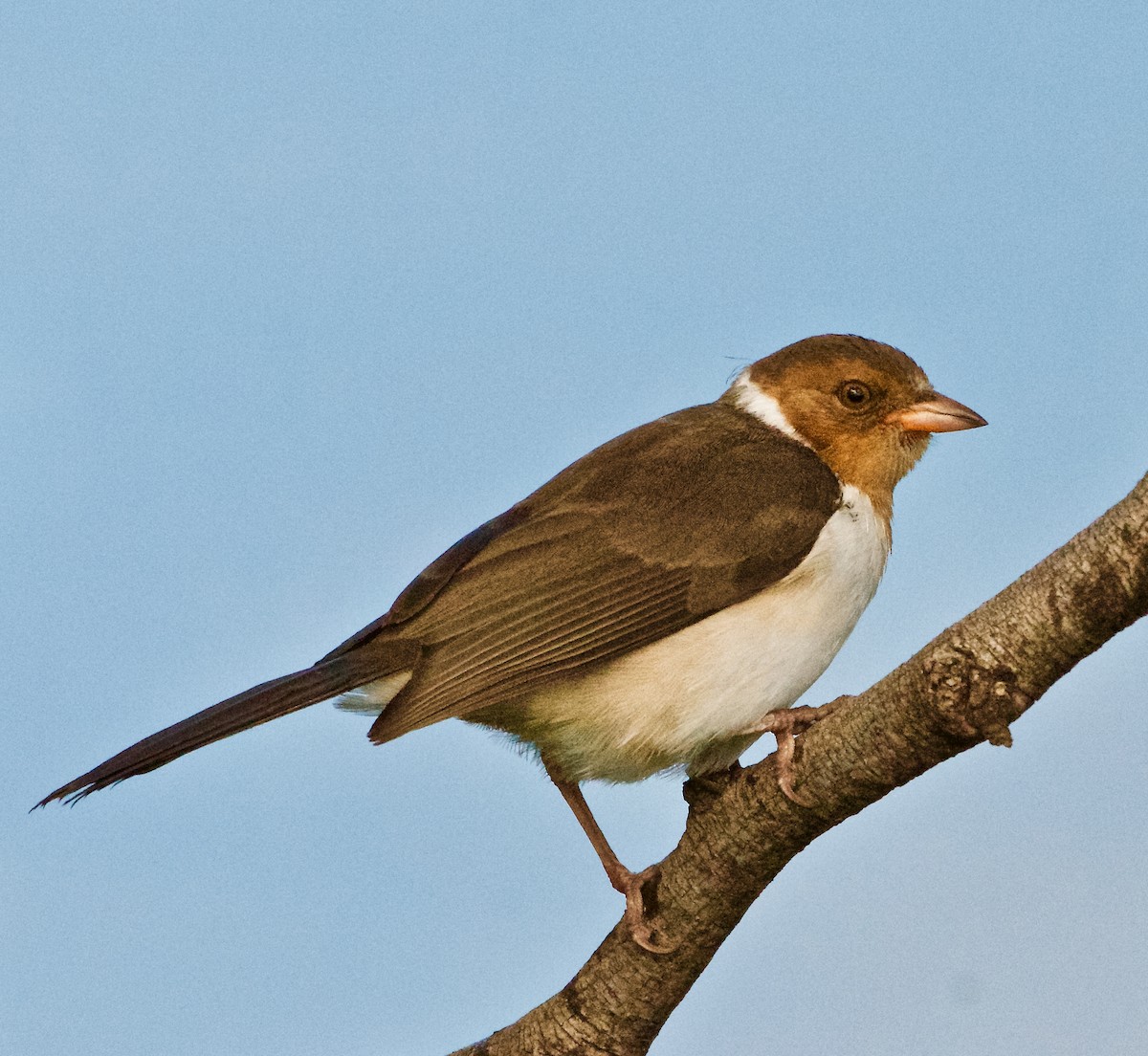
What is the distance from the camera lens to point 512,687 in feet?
14.9

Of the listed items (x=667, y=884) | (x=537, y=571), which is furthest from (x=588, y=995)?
(x=537, y=571)

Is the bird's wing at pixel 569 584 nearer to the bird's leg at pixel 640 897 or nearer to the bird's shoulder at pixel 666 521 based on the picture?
the bird's shoulder at pixel 666 521

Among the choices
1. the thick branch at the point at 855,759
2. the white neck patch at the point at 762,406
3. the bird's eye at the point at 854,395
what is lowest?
the thick branch at the point at 855,759

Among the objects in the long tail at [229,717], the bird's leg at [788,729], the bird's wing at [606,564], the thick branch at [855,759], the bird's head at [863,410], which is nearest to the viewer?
the thick branch at [855,759]

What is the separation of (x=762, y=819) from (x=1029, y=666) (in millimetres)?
1006

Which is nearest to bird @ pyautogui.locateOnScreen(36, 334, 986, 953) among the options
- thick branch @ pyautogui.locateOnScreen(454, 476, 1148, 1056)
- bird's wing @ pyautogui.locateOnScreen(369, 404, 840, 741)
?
bird's wing @ pyautogui.locateOnScreen(369, 404, 840, 741)

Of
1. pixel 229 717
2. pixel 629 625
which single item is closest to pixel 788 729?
pixel 629 625

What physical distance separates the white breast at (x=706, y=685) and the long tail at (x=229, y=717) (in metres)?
0.66

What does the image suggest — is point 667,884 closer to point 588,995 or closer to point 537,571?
point 588,995

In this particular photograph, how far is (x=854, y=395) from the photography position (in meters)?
5.55

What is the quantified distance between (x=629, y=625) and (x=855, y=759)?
105 cm

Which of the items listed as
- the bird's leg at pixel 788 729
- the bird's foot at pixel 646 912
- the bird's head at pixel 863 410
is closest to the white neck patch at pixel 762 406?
the bird's head at pixel 863 410

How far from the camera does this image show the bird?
15.1ft

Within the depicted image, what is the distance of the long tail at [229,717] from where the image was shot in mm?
4719
